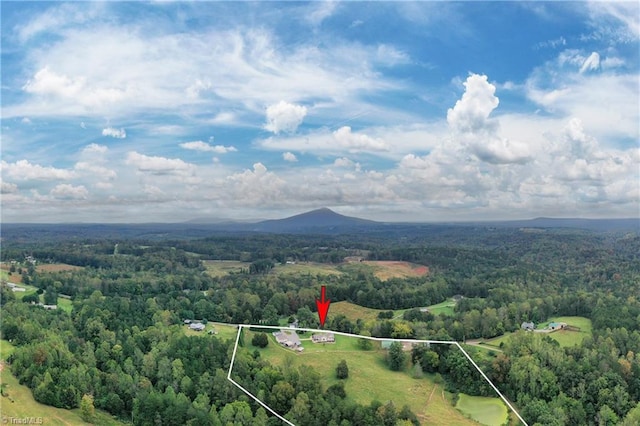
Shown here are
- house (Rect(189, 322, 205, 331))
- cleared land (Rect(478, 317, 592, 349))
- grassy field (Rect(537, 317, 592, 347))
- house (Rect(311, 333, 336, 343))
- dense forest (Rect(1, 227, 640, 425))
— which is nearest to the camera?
house (Rect(311, 333, 336, 343))

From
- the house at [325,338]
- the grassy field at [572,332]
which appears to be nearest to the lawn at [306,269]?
the grassy field at [572,332]

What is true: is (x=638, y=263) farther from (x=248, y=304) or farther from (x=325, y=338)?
(x=325, y=338)

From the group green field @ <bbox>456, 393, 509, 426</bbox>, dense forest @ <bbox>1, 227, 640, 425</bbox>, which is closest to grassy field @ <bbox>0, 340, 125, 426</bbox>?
dense forest @ <bbox>1, 227, 640, 425</bbox>

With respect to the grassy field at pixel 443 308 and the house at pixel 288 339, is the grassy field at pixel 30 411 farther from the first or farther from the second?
the grassy field at pixel 443 308

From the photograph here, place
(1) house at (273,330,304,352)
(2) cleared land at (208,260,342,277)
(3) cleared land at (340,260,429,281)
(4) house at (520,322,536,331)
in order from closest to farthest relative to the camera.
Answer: (1) house at (273,330,304,352) → (4) house at (520,322,536,331) → (3) cleared land at (340,260,429,281) → (2) cleared land at (208,260,342,277)

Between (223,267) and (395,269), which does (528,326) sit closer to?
(395,269)

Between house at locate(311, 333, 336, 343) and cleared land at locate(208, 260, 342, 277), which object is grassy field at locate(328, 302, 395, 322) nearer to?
cleared land at locate(208, 260, 342, 277)

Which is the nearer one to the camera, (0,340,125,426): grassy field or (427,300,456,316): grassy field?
(0,340,125,426): grassy field
